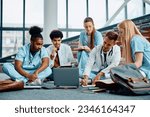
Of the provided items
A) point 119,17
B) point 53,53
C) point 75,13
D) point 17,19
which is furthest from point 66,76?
point 119,17

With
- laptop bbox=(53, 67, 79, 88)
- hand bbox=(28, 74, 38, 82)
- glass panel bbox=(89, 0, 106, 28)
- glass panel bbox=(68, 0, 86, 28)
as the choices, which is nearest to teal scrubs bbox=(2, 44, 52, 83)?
hand bbox=(28, 74, 38, 82)

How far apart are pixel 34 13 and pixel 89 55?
6454mm

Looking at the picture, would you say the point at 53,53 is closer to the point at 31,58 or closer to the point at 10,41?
the point at 31,58

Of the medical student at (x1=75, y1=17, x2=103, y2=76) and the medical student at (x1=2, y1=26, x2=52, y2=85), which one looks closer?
the medical student at (x1=2, y1=26, x2=52, y2=85)

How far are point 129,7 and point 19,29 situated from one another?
415 cm

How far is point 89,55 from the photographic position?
311 cm

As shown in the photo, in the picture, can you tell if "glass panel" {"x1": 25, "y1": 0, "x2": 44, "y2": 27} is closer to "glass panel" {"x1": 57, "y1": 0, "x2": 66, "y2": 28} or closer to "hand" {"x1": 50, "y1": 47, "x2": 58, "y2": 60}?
"glass panel" {"x1": 57, "y1": 0, "x2": 66, "y2": 28}

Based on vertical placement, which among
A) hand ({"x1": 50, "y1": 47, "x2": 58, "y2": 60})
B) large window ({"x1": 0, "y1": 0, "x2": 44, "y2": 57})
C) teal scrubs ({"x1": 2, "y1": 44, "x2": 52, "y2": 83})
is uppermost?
large window ({"x1": 0, "y1": 0, "x2": 44, "y2": 57})

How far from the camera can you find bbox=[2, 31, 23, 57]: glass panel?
913cm

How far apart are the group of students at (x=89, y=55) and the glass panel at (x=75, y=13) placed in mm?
5810

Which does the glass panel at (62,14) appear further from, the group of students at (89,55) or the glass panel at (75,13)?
the group of students at (89,55)

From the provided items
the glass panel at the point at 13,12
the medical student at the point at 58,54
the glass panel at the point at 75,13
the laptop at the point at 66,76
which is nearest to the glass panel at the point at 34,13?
the glass panel at the point at 13,12

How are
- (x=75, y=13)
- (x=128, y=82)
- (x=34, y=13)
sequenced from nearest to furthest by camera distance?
(x=128, y=82), (x=34, y=13), (x=75, y=13)

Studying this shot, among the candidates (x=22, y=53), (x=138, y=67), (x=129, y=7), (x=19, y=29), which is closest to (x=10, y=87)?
(x=22, y=53)
